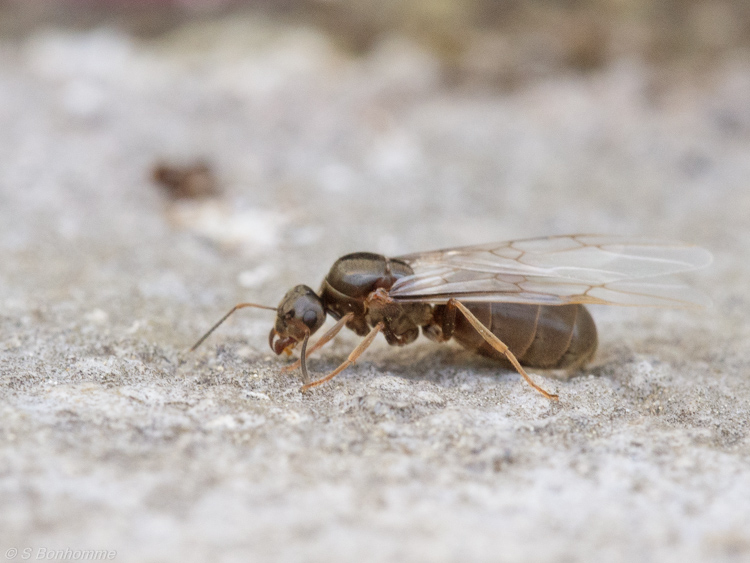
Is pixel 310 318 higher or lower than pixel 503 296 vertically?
lower

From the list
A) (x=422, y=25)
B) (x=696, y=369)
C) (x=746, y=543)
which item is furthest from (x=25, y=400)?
(x=422, y=25)

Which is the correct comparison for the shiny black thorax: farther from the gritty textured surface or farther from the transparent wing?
the gritty textured surface

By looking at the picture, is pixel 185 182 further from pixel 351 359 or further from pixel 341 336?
pixel 351 359

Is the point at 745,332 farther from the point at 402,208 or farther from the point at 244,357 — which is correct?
the point at 244,357

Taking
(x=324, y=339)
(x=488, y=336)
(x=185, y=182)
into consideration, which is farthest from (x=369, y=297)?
(x=185, y=182)

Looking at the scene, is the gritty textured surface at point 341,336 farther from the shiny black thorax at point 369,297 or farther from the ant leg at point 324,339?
the shiny black thorax at point 369,297

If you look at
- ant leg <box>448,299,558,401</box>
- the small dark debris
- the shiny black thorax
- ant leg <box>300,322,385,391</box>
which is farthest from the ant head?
the small dark debris
